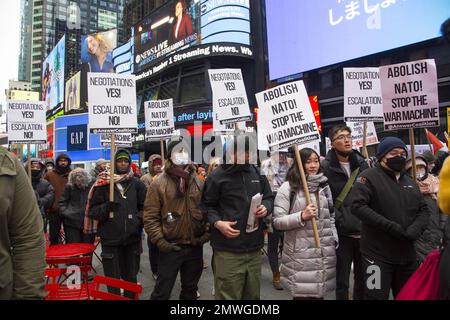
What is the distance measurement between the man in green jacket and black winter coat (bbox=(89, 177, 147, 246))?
2.24 meters

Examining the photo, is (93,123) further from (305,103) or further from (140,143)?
(140,143)

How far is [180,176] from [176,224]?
488 millimetres

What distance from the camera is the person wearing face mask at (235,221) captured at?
325 cm

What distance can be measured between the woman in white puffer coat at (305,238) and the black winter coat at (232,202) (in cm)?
24

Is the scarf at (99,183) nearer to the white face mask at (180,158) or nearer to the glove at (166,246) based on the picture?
the white face mask at (180,158)

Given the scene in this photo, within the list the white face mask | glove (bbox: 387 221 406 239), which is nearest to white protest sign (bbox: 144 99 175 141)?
the white face mask

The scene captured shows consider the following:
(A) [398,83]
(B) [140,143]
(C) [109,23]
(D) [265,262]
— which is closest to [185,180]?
(A) [398,83]

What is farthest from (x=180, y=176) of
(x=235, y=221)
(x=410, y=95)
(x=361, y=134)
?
(x=361, y=134)

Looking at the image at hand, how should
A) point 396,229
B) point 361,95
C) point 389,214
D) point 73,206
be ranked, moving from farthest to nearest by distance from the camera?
point 361,95
point 73,206
point 389,214
point 396,229

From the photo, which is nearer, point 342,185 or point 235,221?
point 235,221

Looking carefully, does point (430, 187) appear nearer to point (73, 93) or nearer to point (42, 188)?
point (42, 188)

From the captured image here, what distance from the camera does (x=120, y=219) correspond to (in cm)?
432
